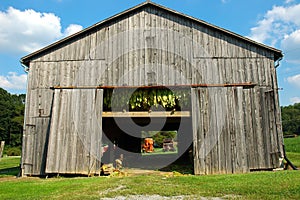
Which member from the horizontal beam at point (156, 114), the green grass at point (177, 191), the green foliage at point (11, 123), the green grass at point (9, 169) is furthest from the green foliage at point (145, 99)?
the green foliage at point (11, 123)

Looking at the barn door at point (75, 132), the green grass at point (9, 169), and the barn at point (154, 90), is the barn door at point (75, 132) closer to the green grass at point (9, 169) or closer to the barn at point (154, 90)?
the barn at point (154, 90)

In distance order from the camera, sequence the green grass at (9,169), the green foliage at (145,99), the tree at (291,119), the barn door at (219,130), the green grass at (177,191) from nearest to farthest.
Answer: the green grass at (177,191) → the barn door at (219,130) → the green foliage at (145,99) → the green grass at (9,169) → the tree at (291,119)

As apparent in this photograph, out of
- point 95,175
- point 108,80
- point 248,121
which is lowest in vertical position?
point 95,175

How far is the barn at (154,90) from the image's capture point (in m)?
9.51

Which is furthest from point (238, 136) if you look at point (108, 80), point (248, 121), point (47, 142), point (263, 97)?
point (47, 142)

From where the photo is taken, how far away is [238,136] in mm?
9469

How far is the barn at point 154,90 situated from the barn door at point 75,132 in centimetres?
4

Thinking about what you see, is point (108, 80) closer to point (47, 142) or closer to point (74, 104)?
point (74, 104)

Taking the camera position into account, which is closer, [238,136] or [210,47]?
[238,136]

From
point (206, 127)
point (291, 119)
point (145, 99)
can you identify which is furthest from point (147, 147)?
point (291, 119)

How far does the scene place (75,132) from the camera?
972 centimetres

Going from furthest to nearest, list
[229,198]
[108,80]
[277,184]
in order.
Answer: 1. [108,80]
2. [277,184]
3. [229,198]

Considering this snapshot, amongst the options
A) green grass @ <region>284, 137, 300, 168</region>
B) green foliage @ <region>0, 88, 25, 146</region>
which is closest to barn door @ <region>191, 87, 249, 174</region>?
green grass @ <region>284, 137, 300, 168</region>

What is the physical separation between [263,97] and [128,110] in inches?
210
